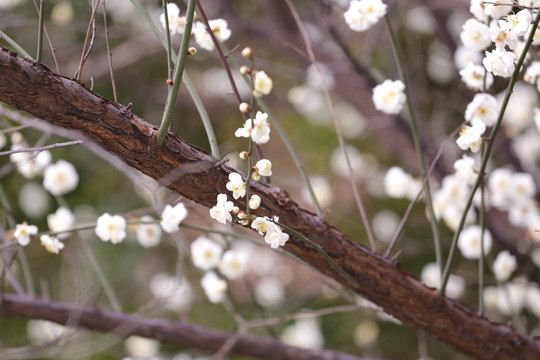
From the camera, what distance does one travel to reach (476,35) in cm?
65

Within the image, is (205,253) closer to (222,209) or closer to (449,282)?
(222,209)

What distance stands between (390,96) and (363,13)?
11cm

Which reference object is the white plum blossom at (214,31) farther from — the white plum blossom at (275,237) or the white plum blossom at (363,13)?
the white plum blossom at (275,237)

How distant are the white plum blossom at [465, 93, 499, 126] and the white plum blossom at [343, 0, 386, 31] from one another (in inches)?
5.9

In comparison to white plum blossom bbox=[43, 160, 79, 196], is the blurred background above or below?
above

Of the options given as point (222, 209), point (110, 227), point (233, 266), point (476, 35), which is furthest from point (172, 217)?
point (476, 35)

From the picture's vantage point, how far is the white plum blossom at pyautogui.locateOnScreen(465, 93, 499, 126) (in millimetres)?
659

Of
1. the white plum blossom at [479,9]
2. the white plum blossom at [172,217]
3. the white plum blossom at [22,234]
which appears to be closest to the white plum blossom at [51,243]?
the white plum blossom at [22,234]

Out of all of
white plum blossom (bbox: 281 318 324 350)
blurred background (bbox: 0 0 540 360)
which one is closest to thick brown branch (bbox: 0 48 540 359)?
blurred background (bbox: 0 0 540 360)

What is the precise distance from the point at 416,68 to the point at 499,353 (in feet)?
3.57

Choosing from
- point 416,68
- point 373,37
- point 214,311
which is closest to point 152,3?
point 373,37

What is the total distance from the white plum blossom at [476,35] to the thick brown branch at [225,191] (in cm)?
26

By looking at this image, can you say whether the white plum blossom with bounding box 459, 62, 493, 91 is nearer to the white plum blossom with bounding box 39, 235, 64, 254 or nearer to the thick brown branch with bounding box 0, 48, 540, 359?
the thick brown branch with bounding box 0, 48, 540, 359

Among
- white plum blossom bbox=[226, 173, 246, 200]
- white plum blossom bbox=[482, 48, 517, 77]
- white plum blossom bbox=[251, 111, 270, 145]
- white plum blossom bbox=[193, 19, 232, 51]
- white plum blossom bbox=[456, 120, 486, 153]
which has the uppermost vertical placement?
white plum blossom bbox=[193, 19, 232, 51]
